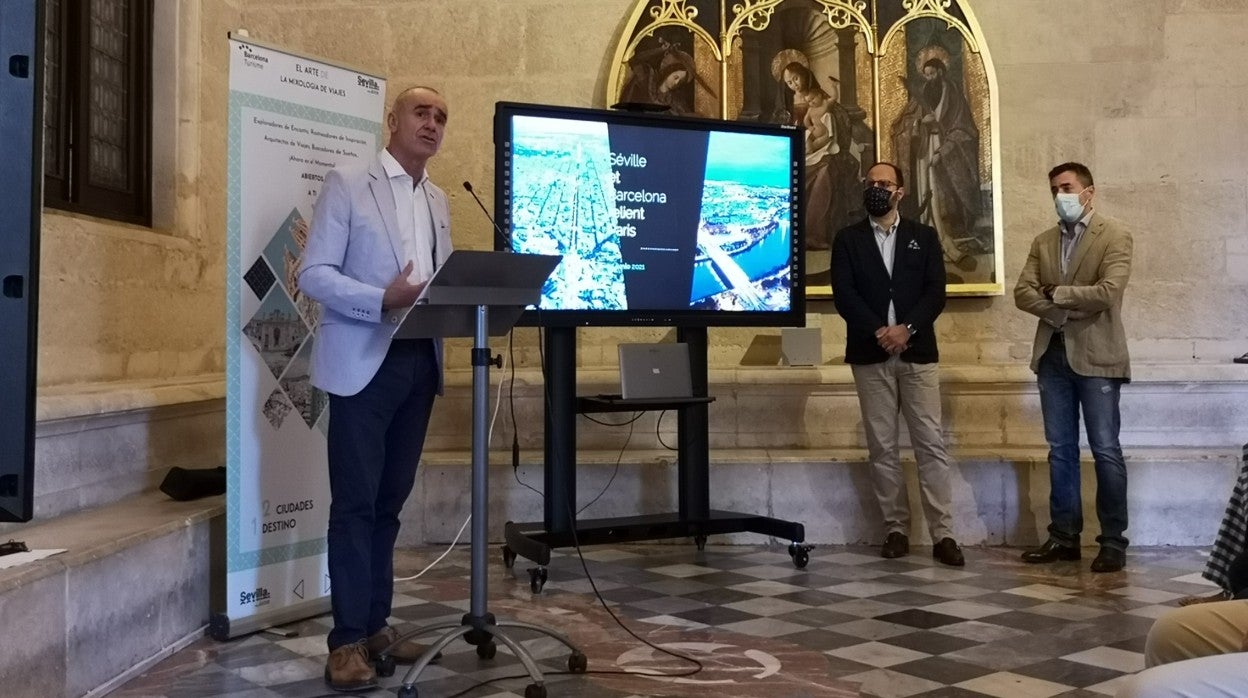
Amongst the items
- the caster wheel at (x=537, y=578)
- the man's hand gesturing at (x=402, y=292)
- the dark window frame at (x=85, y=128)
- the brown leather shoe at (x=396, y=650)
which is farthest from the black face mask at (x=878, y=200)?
the dark window frame at (x=85, y=128)

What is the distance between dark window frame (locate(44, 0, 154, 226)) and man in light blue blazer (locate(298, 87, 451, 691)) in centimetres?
194

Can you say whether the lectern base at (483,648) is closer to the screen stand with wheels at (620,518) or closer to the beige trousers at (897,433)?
the screen stand with wheels at (620,518)

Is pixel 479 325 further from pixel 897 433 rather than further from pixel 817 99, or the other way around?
pixel 817 99

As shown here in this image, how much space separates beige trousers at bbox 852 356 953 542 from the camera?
5.65 m

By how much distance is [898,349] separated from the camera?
Result: 5598 mm

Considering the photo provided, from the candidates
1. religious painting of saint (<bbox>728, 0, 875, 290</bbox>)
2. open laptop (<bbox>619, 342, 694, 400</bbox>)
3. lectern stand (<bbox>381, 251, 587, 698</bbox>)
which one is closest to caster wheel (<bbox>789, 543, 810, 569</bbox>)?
open laptop (<bbox>619, 342, 694, 400</bbox>)

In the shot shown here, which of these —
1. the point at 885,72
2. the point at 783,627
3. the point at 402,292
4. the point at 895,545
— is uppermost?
the point at 885,72

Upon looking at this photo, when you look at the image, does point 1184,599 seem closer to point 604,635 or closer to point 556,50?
point 604,635

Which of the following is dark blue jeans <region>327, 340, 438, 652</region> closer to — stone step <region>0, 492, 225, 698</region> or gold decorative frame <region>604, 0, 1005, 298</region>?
stone step <region>0, 492, 225, 698</region>

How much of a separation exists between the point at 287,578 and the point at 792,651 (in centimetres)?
192

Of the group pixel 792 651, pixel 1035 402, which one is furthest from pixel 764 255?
pixel 792 651

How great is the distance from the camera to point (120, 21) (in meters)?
5.47

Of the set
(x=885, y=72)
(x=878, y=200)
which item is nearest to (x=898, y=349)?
(x=878, y=200)

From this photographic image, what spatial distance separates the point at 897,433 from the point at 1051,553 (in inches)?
36.6
